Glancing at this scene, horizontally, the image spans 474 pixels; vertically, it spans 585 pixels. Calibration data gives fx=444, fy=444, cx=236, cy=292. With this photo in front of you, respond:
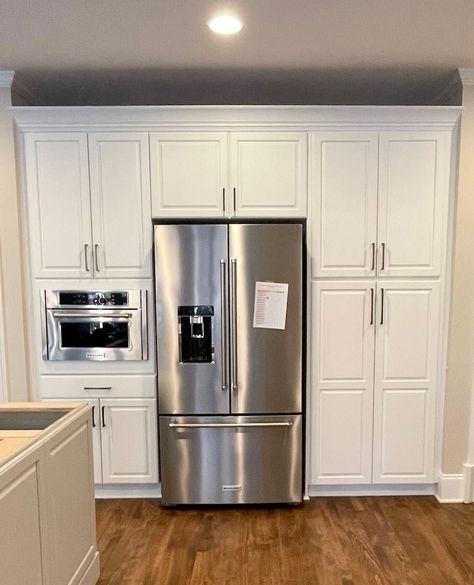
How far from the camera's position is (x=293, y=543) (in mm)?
2434

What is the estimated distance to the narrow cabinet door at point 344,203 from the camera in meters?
2.69

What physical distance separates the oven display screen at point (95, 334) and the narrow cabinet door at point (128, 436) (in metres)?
0.37

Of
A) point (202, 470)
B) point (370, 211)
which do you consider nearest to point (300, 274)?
point (370, 211)

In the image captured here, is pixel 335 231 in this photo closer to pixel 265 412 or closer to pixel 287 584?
pixel 265 412

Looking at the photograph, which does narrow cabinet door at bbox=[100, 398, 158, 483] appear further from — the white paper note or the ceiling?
the ceiling

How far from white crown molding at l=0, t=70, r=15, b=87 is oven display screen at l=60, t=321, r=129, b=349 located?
1449mm

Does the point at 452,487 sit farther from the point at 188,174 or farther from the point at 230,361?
the point at 188,174

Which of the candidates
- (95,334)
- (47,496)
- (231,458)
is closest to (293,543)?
(231,458)

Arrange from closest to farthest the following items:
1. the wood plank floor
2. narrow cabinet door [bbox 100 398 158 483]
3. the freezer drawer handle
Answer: the wood plank floor < the freezer drawer handle < narrow cabinet door [bbox 100 398 158 483]

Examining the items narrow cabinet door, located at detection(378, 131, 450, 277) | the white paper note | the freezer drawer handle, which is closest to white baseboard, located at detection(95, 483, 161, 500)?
the freezer drawer handle

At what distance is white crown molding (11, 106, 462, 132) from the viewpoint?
8.66 ft

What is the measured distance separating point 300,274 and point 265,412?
0.86 m

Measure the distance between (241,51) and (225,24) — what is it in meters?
0.30

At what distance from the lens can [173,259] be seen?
102 inches
